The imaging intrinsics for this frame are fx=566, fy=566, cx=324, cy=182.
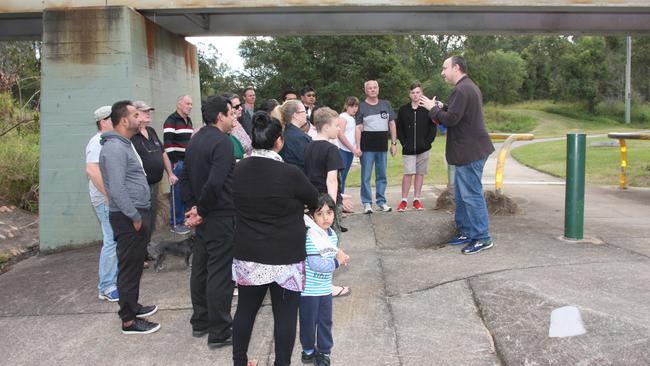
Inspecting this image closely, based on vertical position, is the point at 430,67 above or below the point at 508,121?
above

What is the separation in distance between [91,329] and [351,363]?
2.22 metres

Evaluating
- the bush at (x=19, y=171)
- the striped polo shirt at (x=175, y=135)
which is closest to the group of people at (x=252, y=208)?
the striped polo shirt at (x=175, y=135)

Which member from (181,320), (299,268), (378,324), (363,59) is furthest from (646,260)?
(363,59)

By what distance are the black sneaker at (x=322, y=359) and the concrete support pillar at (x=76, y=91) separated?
473 centimetres

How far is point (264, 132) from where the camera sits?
3.33 m

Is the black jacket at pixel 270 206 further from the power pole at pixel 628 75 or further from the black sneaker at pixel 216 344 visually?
the power pole at pixel 628 75

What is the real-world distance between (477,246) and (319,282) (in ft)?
9.21

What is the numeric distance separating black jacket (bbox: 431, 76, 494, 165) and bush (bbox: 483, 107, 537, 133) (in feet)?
138

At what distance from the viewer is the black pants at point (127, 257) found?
4309 millimetres

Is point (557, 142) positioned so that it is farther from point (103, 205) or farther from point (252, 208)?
point (252, 208)

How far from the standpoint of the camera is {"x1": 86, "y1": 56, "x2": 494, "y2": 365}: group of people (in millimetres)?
3303

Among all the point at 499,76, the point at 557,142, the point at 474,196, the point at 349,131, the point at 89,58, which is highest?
the point at 499,76

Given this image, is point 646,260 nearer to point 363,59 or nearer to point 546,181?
point 546,181

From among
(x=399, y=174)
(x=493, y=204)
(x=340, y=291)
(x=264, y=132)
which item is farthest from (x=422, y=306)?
(x=399, y=174)
